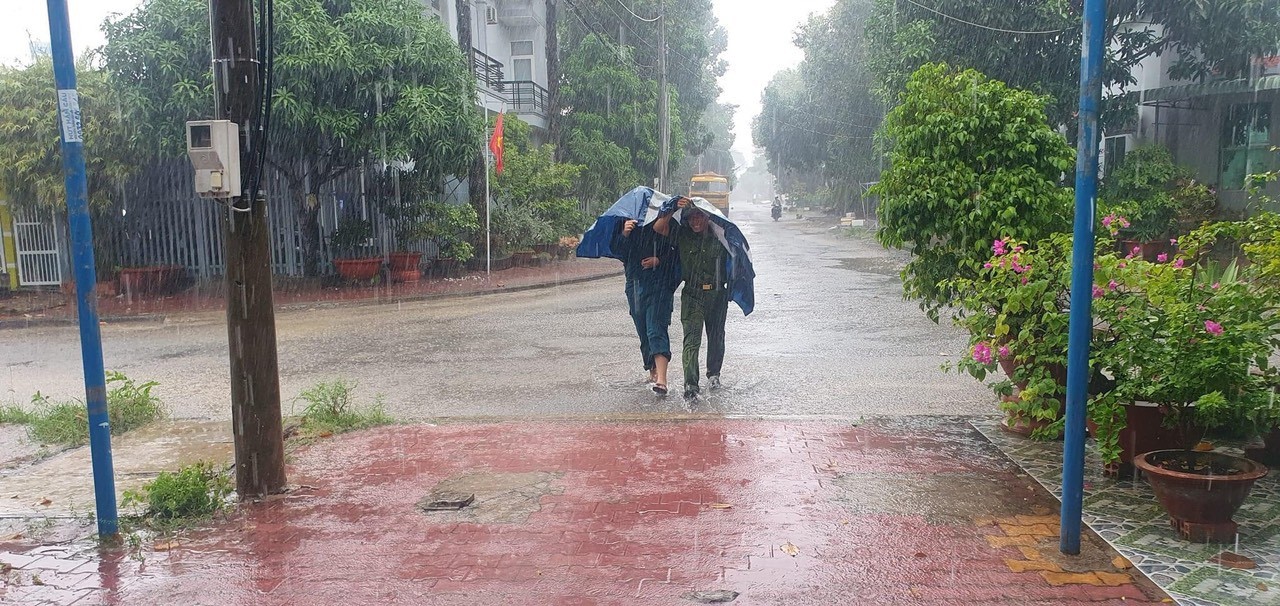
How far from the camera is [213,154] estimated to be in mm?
4652

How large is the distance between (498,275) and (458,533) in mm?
16125

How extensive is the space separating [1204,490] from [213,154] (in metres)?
4.84

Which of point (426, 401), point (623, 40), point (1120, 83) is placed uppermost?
point (623, 40)

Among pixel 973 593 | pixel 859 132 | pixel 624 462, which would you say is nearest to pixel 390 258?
pixel 624 462

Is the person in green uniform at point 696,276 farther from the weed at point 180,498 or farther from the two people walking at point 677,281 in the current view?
the weed at point 180,498

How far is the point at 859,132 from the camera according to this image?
39.4 metres

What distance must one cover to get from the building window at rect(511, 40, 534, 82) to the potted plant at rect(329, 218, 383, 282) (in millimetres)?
15677

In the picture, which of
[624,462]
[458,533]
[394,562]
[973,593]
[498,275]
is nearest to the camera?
[973,593]

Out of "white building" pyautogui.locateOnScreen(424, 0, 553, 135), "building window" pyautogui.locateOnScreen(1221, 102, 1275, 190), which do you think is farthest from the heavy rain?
"white building" pyautogui.locateOnScreen(424, 0, 553, 135)

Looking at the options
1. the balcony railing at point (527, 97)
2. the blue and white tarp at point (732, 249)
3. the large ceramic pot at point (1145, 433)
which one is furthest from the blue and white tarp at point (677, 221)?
the balcony railing at point (527, 97)

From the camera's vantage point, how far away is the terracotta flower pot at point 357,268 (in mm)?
18406

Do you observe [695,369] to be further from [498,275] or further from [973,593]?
[498,275]

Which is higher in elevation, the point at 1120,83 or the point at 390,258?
the point at 1120,83

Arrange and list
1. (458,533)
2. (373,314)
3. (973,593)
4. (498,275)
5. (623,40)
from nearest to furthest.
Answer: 1. (973,593)
2. (458,533)
3. (373,314)
4. (498,275)
5. (623,40)
